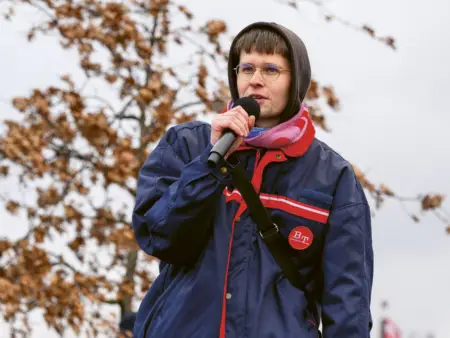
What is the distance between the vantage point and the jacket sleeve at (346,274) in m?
3.11

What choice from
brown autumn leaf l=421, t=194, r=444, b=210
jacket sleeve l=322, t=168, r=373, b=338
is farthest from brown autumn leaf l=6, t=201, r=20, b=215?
jacket sleeve l=322, t=168, r=373, b=338

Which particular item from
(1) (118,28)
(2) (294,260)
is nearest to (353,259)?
(2) (294,260)

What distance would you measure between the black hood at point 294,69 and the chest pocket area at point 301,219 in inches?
13.0

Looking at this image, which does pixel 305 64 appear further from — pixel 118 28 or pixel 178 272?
pixel 118 28

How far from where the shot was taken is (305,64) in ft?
11.1

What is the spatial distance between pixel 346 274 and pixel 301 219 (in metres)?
0.25

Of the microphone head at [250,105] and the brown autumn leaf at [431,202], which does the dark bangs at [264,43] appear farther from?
the brown autumn leaf at [431,202]

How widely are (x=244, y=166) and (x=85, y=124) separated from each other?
300 inches

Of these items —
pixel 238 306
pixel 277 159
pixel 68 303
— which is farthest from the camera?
pixel 68 303

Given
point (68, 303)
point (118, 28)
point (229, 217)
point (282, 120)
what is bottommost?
point (68, 303)

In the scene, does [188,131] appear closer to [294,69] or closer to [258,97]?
[258,97]

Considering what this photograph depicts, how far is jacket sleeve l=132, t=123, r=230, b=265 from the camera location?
117 inches

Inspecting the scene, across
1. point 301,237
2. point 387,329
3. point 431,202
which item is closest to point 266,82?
point 301,237

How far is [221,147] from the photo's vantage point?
2893 millimetres
